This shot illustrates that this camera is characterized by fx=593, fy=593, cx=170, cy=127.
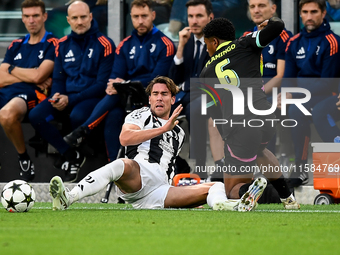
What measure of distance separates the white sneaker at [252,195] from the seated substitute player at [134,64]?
123 inches

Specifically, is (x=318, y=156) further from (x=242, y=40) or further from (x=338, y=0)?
(x=338, y=0)

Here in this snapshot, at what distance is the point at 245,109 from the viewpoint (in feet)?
19.0

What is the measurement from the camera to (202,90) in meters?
7.84

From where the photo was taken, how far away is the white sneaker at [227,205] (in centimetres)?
541

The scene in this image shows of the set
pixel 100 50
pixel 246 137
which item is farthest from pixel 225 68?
pixel 100 50

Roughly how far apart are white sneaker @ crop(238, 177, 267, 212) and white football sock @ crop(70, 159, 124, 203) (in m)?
1.13

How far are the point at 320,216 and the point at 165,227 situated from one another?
1.64 meters

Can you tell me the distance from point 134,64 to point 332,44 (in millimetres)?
2717

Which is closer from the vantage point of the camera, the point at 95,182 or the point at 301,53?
the point at 95,182

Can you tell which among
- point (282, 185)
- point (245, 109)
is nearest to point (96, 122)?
point (245, 109)

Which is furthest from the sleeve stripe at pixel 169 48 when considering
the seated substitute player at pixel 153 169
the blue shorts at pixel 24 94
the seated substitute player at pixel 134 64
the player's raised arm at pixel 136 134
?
the player's raised arm at pixel 136 134

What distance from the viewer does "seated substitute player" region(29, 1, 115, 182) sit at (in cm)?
825

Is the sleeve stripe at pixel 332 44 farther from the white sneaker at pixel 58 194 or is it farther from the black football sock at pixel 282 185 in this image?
the white sneaker at pixel 58 194

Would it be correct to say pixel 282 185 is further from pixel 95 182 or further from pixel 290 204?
pixel 95 182
